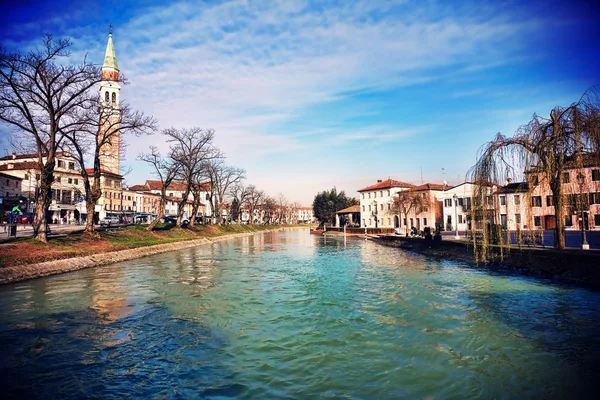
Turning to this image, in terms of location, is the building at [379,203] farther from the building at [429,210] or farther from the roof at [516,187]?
the roof at [516,187]

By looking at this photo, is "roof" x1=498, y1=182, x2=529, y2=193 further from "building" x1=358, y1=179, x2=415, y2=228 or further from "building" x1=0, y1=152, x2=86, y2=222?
"building" x1=0, y1=152, x2=86, y2=222

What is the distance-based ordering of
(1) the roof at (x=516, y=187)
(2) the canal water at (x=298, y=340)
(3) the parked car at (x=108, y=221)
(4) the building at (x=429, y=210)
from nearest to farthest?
(2) the canal water at (x=298, y=340) < (1) the roof at (x=516, y=187) < (3) the parked car at (x=108, y=221) < (4) the building at (x=429, y=210)

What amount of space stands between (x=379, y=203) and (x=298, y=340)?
2808 inches

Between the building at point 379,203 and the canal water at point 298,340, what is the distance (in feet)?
196

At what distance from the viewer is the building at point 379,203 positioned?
246 ft

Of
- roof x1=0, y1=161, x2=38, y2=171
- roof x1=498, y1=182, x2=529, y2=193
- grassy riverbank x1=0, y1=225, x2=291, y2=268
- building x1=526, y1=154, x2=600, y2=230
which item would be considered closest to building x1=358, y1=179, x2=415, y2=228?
grassy riverbank x1=0, y1=225, x2=291, y2=268

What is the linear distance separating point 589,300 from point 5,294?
21427 millimetres

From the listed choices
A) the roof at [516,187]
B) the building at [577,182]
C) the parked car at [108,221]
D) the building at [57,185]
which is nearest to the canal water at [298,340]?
the building at [577,182]

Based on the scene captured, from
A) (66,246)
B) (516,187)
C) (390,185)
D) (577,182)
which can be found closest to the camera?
(577,182)

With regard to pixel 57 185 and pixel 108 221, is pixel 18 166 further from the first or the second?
pixel 108 221

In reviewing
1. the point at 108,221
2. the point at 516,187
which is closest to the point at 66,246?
the point at 516,187

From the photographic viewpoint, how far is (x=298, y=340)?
880 centimetres

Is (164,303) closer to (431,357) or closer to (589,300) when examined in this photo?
(431,357)

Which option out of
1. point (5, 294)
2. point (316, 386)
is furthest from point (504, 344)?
point (5, 294)
